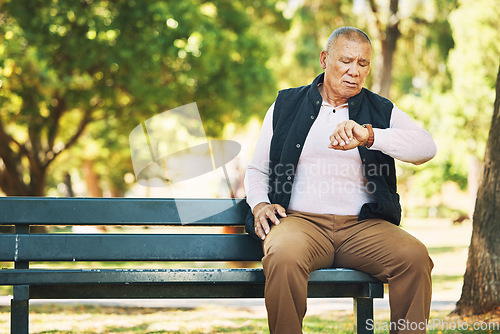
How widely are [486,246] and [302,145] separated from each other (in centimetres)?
240

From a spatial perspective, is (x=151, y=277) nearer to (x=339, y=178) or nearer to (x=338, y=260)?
(x=338, y=260)

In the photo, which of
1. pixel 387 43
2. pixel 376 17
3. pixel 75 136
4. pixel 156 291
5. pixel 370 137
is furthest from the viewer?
pixel 75 136

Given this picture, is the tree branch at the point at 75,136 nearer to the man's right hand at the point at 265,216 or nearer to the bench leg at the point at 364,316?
the man's right hand at the point at 265,216

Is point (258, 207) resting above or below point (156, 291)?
above

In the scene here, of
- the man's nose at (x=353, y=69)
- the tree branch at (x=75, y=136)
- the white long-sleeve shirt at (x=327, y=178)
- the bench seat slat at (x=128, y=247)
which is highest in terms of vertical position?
the tree branch at (x=75, y=136)

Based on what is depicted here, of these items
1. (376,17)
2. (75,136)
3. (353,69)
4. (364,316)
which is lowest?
(364,316)

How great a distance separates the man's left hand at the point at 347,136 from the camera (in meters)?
3.21

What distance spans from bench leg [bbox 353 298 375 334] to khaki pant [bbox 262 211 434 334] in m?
0.21

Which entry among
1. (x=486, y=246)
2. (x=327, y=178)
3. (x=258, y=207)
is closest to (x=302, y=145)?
(x=327, y=178)

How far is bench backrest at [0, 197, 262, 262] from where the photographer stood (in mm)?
3537

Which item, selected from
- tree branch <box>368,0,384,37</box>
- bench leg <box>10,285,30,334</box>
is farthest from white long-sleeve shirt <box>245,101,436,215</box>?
tree branch <box>368,0,384,37</box>

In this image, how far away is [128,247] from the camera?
3594 millimetres

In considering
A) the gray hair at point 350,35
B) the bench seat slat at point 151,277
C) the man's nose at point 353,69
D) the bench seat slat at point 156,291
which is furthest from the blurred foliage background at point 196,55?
the bench seat slat at point 151,277

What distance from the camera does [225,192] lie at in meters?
8.98
